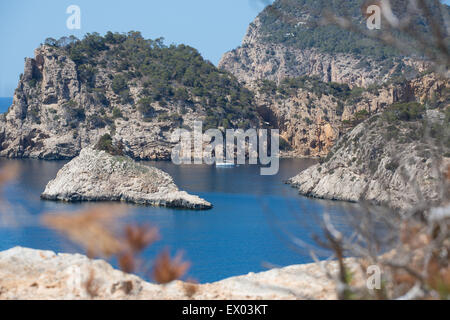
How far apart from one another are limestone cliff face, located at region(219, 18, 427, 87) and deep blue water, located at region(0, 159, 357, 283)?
194 feet

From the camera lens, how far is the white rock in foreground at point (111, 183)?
37906mm

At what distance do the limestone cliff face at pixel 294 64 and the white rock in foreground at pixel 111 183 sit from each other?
215 ft

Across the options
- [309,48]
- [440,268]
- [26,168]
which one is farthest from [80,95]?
[440,268]

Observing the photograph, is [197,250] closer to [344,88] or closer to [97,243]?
[97,243]

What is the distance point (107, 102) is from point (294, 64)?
6141 cm

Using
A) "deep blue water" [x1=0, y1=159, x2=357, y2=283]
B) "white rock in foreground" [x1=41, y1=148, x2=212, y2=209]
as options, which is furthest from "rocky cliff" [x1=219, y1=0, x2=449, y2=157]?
"white rock in foreground" [x1=41, y1=148, x2=212, y2=209]

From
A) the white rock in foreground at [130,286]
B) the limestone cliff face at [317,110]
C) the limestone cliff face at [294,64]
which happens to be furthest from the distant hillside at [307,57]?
the white rock in foreground at [130,286]

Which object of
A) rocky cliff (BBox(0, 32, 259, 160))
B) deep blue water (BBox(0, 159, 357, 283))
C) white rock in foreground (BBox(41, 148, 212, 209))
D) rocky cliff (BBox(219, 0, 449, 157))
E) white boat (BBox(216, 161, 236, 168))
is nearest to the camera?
deep blue water (BBox(0, 159, 357, 283))

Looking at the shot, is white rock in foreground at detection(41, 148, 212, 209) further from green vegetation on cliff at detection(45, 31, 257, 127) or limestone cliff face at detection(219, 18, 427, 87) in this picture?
limestone cliff face at detection(219, 18, 427, 87)

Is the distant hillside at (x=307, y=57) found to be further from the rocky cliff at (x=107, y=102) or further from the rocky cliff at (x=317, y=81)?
the rocky cliff at (x=107, y=102)

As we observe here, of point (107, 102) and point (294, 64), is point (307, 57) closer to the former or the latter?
point (294, 64)

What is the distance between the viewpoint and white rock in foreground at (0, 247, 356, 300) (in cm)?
732

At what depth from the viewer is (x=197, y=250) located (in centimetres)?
2569
